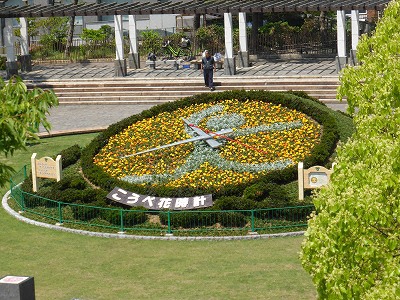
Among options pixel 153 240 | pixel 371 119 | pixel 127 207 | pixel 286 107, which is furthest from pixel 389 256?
pixel 286 107

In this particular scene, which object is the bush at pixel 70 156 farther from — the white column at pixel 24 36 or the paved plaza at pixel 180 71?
the white column at pixel 24 36

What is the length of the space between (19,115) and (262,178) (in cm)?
1366

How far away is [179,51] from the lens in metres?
62.6

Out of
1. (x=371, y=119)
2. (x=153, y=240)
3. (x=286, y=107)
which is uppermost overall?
(x=371, y=119)

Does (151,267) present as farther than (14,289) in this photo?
Yes

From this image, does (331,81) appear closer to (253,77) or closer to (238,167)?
(253,77)

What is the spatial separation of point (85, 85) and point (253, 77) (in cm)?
904

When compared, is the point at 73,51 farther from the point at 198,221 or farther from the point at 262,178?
the point at 198,221

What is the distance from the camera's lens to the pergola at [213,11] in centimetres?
4950

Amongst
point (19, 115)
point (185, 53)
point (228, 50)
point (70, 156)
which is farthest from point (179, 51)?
point (19, 115)

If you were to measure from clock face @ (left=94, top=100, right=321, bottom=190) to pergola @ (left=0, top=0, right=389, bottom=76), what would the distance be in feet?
53.8

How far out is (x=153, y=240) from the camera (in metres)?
26.9

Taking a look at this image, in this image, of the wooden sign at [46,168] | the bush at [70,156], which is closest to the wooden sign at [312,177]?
the wooden sign at [46,168]

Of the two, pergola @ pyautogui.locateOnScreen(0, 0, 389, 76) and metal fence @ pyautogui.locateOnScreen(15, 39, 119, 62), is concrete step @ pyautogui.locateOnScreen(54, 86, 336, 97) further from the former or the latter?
metal fence @ pyautogui.locateOnScreen(15, 39, 119, 62)
